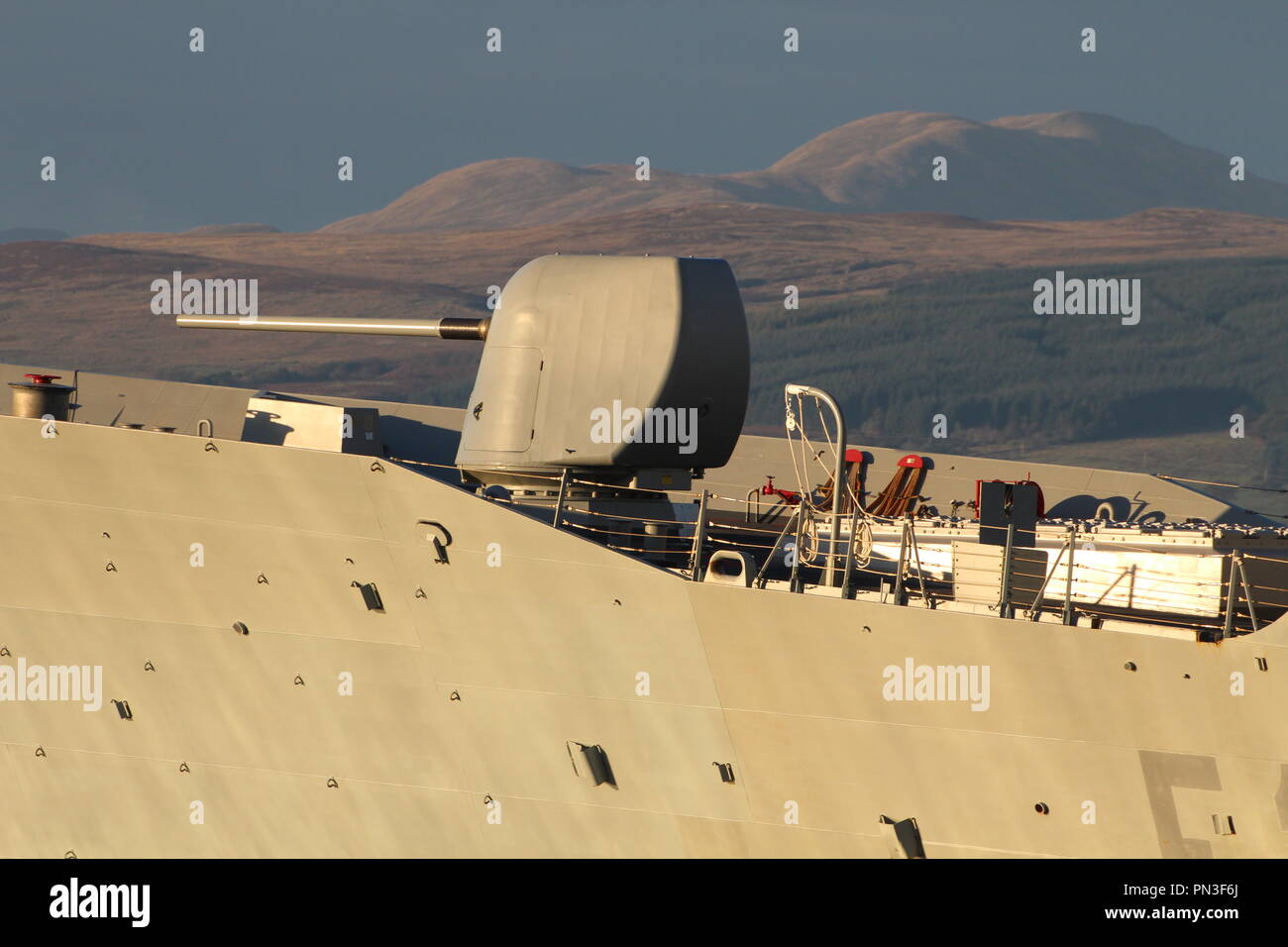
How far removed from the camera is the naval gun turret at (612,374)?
13492 mm

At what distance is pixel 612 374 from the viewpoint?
13.6 meters

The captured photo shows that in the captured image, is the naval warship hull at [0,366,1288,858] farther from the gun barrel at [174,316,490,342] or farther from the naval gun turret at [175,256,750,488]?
the gun barrel at [174,316,490,342]

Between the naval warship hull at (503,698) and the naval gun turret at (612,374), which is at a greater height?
the naval gun turret at (612,374)

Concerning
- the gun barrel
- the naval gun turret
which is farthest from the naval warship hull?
the gun barrel

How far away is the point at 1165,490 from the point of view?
18.7m

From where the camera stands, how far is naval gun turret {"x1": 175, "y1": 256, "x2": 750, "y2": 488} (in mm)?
13492

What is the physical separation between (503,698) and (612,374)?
2.84m

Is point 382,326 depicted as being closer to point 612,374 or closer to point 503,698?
point 612,374

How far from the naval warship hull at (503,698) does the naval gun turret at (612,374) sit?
1.46m

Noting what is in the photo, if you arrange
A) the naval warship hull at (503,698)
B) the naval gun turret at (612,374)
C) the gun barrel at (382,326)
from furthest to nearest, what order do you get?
the gun barrel at (382,326)
the naval gun turret at (612,374)
the naval warship hull at (503,698)

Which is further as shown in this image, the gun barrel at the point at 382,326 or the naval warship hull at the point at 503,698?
the gun barrel at the point at 382,326

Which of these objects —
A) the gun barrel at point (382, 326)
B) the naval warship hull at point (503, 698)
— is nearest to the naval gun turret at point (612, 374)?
the gun barrel at point (382, 326)

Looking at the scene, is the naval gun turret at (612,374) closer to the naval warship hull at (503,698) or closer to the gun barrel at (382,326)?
the gun barrel at (382,326)

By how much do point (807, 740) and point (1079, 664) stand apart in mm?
2028
